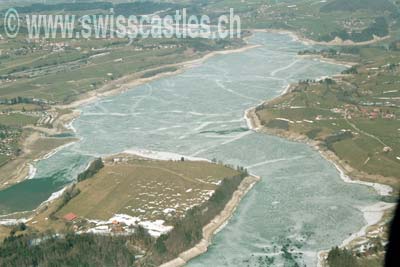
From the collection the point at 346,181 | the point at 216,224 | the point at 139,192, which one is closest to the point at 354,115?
the point at 346,181

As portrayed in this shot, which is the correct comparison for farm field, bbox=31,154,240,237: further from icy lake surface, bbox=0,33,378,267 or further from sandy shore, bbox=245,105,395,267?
sandy shore, bbox=245,105,395,267

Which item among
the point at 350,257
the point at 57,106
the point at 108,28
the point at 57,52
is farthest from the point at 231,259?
the point at 108,28

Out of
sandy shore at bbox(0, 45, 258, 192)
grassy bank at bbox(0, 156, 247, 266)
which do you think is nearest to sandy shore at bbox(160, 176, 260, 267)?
grassy bank at bbox(0, 156, 247, 266)

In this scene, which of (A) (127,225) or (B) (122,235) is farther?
(A) (127,225)

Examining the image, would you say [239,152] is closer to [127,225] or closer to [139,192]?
[139,192]

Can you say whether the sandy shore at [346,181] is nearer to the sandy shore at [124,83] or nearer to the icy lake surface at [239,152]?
the icy lake surface at [239,152]

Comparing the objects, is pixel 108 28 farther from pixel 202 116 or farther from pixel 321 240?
pixel 321 240

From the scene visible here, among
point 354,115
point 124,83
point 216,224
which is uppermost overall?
point 354,115
